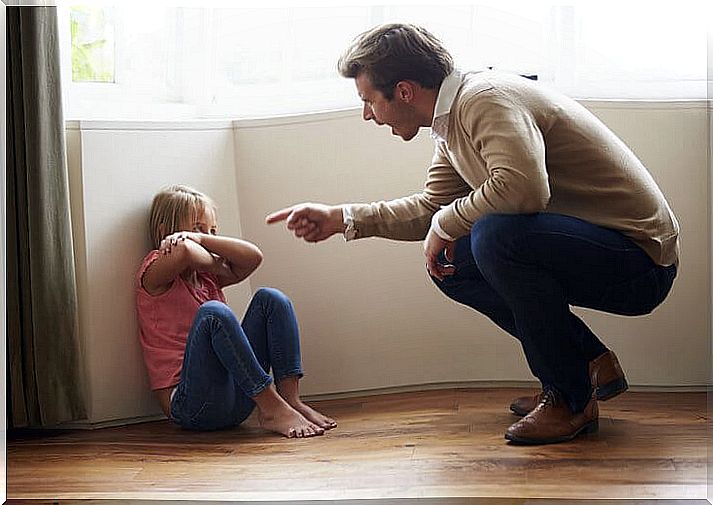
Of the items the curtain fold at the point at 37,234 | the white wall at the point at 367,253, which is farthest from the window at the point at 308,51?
the curtain fold at the point at 37,234

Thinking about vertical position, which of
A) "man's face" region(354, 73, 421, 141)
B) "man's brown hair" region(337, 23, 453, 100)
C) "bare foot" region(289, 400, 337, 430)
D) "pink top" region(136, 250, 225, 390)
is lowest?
"bare foot" region(289, 400, 337, 430)

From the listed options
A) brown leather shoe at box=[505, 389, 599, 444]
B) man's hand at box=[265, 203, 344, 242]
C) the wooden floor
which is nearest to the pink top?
the wooden floor

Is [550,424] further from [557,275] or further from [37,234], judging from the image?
[37,234]

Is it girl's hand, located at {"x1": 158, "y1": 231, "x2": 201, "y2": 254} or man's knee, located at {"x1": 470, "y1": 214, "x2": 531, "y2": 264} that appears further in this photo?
girl's hand, located at {"x1": 158, "y1": 231, "x2": 201, "y2": 254}

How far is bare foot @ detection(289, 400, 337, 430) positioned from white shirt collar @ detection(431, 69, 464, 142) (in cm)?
67

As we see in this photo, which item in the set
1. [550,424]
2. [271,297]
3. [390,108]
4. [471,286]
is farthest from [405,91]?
[550,424]

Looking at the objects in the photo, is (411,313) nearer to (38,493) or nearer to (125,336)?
(125,336)

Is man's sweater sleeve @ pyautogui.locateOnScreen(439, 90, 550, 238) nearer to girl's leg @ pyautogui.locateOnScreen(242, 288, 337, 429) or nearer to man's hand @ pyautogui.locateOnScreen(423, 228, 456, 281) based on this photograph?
man's hand @ pyautogui.locateOnScreen(423, 228, 456, 281)

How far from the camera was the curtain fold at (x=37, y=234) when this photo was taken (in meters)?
2.12

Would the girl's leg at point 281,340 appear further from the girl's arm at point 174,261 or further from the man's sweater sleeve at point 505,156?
the man's sweater sleeve at point 505,156

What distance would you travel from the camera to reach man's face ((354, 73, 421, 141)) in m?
1.97

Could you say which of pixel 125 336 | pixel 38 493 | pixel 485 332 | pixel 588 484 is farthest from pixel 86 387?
pixel 588 484

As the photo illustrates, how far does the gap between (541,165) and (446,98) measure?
0.79 ft

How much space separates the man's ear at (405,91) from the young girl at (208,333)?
0.55m
